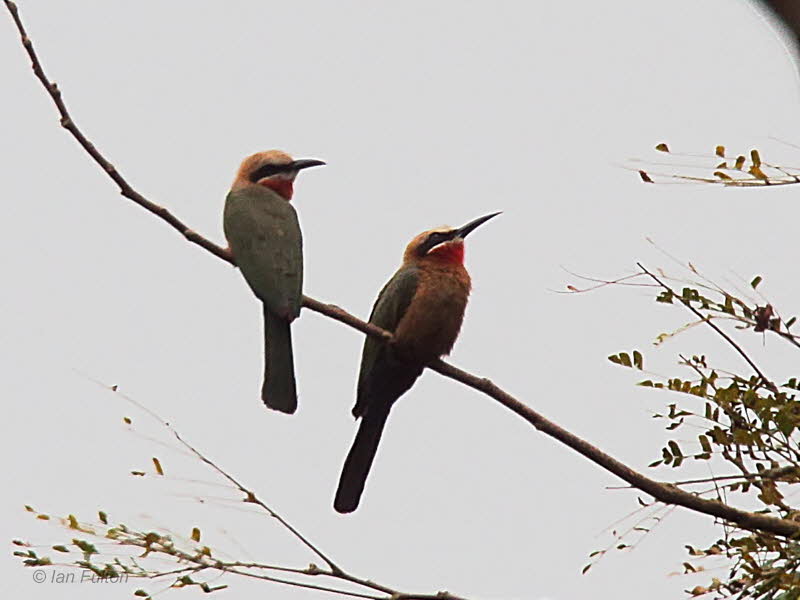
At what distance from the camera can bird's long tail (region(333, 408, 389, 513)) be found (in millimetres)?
2883

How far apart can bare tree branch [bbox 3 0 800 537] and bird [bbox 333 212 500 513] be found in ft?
2.16

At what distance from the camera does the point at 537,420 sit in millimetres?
1688

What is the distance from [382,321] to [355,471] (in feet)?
1.33

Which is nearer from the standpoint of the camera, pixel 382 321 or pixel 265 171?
pixel 382 321

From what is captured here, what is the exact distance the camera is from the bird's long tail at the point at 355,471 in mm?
2883

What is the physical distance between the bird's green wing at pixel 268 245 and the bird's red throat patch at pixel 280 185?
5 cm

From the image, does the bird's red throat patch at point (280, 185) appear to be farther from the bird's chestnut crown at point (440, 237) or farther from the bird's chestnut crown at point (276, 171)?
the bird's chestnut crown at point (440, 237)

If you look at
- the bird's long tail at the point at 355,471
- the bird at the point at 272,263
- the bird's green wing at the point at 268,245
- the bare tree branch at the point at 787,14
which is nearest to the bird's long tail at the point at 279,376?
the bird at the point at 272,263

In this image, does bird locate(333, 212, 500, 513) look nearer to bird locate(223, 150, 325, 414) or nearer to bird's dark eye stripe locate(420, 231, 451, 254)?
bird's dark eye stripe locate(420, 231, 451, 254)

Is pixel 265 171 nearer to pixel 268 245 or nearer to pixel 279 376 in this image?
pixel 268 245

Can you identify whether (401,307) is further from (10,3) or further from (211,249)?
(10,3)

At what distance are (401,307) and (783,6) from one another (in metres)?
2.18

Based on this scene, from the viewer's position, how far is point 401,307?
2811 mm

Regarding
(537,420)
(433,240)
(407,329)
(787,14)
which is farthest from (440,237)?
(787,14)
